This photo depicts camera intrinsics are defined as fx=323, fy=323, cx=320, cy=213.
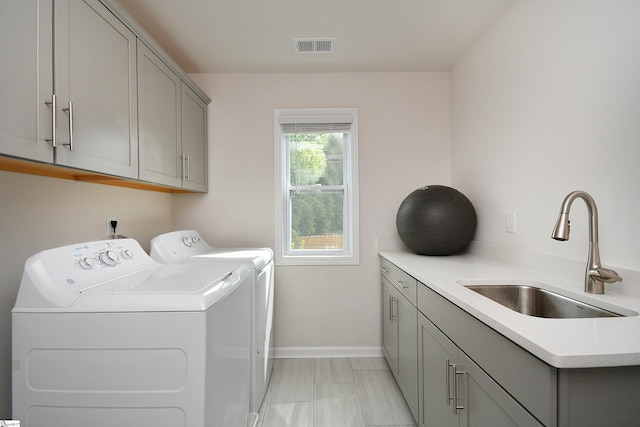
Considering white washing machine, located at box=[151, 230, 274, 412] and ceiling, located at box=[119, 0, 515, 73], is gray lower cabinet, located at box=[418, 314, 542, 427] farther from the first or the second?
ceiling, located at box=[119, 0, 515, 73]

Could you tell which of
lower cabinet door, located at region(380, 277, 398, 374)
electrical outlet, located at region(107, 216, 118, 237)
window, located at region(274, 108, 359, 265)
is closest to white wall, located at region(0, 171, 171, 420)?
electrical outlet, located at region(107, 216, 118, 237)

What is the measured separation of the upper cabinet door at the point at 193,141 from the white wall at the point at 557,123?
2120 millimetres

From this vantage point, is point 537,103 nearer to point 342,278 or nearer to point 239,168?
point 342,278

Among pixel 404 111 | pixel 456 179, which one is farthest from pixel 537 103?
pixel 404 111

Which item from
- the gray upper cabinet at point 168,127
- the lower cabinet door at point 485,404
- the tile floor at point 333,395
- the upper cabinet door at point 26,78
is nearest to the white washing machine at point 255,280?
the tile floor at point 333,395

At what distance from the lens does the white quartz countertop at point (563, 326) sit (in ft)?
2.37

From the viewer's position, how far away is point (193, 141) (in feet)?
8.14

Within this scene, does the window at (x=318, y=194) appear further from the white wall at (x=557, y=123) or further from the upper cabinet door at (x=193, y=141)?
the white wall at (x=557, y=123)

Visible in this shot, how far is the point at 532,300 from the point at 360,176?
167cm

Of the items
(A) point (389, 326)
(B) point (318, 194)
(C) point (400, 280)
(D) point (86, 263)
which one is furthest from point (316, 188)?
(D) point (86, 263)

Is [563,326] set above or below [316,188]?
below

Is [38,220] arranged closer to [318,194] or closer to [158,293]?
[158,293]

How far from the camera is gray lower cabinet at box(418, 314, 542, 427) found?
3.05 feet

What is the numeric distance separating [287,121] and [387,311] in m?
1.79
